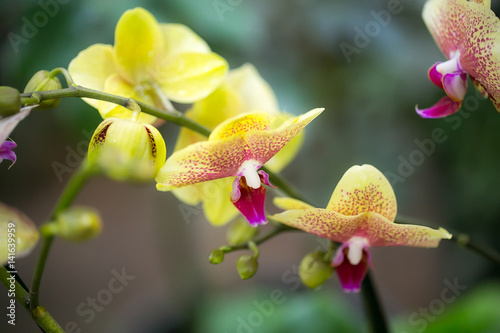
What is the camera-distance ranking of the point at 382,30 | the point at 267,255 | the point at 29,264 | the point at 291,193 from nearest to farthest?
1. the point at 291,193
2. the point at 382,30
3. the point at 29,264
4. the point at 267,255

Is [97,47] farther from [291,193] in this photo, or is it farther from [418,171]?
[418,171]

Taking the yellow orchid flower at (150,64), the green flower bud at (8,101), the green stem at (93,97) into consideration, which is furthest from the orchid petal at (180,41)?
the green flower bud at (8,101)

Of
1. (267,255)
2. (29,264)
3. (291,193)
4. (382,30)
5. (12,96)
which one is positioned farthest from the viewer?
(267,255)

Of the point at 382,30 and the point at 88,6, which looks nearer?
the point at 88,6

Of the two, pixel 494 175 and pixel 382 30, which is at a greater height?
pixel 382 30

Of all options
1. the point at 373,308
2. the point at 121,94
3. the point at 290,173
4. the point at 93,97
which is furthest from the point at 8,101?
the point at 290,173

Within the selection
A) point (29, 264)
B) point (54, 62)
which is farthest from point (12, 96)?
point (29, 264)

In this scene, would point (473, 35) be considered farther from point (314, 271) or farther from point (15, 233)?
point (15, 233)

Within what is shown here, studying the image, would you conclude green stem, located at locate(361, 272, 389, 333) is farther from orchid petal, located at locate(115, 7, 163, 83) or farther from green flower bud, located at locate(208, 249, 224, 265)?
orchid petal, located at locate(115, 7, 163, 83)

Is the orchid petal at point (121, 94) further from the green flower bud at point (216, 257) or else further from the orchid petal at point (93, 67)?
the green flower bud at point (216, 257)
